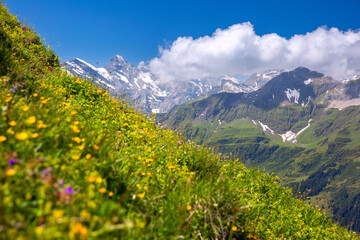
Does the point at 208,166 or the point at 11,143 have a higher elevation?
the point at 208,166

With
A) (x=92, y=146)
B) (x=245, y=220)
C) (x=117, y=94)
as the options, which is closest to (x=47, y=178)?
(x=92, y=146)

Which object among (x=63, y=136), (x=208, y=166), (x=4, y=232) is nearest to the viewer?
(x=4, y=232)

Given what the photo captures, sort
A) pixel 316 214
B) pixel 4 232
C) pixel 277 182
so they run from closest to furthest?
pixel 4 232
pixel 316 214
pixel 277 182

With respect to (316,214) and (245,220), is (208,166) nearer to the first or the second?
(245,220)

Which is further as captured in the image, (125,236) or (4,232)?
(125,236)

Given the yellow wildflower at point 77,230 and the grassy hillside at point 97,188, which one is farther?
Result: the grassy hillside at point 97,188

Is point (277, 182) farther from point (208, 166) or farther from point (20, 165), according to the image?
point (20, 165)

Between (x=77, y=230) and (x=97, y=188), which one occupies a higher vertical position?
(x=97, y=188)

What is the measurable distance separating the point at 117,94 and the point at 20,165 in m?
9.65

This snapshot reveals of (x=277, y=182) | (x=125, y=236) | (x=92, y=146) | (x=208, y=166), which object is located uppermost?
(x=277, y=182)

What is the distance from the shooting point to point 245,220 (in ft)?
16.7

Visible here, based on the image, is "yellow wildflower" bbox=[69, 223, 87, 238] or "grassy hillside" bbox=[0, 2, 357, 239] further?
"grassy hillside" bbox=[0, 2, 357, 239]

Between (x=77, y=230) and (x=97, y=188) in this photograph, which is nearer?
(x=77, y=230)

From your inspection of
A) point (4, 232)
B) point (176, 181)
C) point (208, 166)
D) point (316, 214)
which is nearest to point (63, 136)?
point (4, 232)
